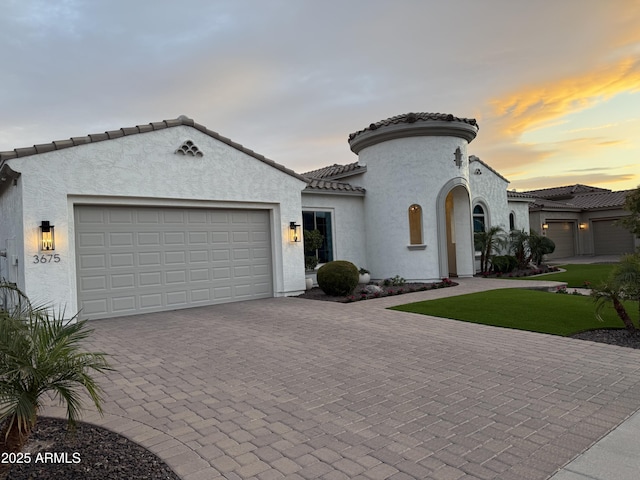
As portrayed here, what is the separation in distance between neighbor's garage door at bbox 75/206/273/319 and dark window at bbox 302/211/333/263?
254 cm

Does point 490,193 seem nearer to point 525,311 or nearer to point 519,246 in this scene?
point 519,246

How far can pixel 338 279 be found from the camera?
40.5 ft

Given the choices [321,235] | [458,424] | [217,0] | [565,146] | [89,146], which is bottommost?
[458,424]

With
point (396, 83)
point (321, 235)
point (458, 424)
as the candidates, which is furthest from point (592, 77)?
point (458, 424)

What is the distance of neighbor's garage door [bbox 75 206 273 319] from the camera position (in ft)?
32.3

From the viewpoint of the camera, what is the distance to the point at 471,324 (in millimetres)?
8312

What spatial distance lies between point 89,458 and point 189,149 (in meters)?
8.88

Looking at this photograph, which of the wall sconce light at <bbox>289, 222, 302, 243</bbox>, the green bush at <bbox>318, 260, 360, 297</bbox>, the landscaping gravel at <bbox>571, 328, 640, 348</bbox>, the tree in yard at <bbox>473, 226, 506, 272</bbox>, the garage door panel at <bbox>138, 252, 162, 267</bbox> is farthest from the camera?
the tree in yard at <bbox>473, 226, 506, 272</bbox>

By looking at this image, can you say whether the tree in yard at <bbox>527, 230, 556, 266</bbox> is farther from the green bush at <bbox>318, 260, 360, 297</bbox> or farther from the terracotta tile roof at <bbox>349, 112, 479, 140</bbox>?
the green bush at <bbox>318, 260, 360, 297</bbox>

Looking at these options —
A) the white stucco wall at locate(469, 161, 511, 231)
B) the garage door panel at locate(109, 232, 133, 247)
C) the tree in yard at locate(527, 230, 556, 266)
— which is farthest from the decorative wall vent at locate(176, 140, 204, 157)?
the tree in yard at locate(527, 230, 556, 266)

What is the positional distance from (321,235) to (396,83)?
22.1 feet

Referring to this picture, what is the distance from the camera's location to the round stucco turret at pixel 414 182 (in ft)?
50.3

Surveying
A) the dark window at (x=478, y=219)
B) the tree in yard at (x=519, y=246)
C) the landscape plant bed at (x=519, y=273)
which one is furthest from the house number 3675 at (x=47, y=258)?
the tree in yard at (x=519, y=246)

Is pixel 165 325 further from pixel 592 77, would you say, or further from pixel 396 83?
pixel 592 77
